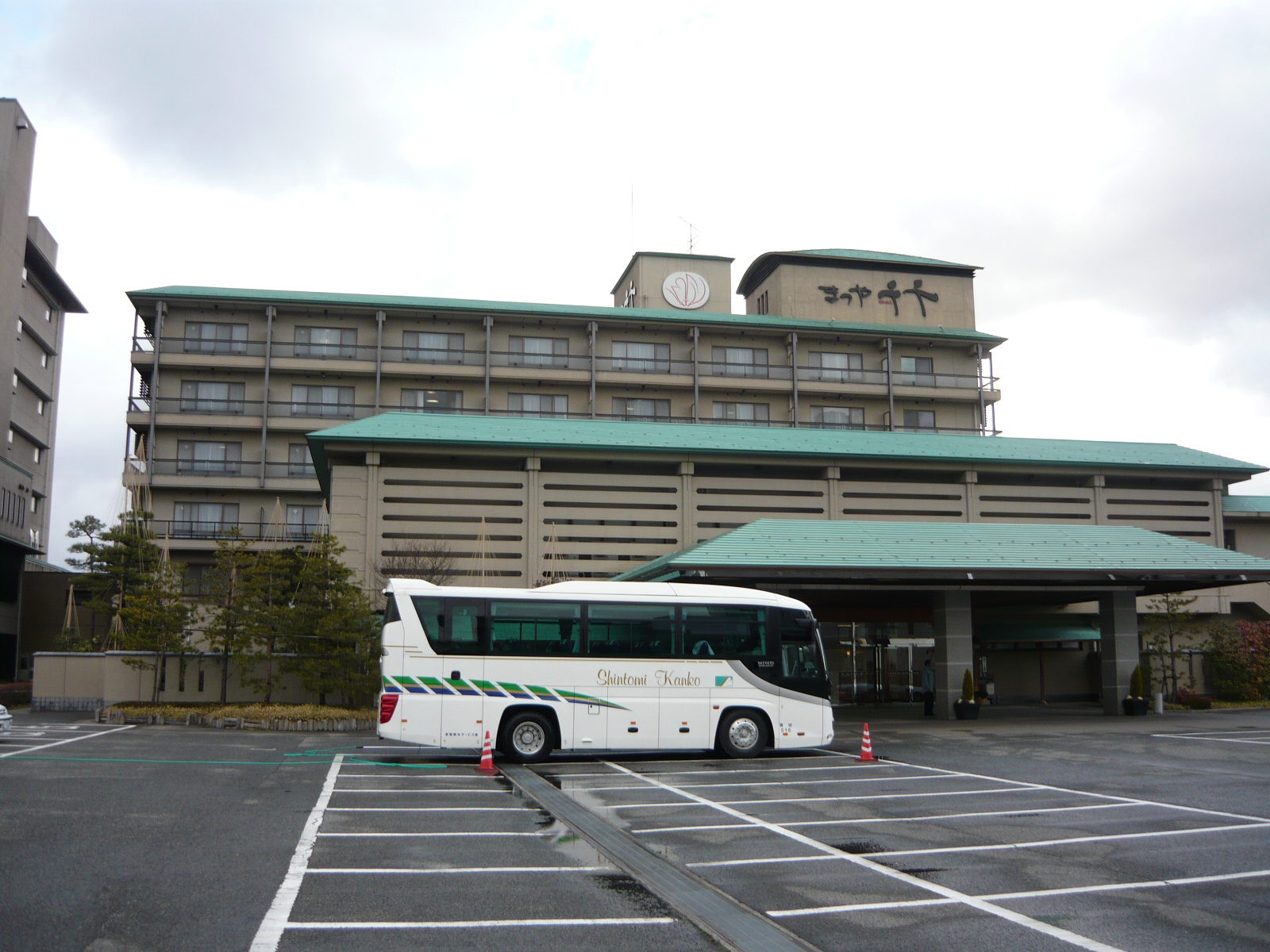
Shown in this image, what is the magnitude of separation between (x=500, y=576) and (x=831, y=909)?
86.3ft

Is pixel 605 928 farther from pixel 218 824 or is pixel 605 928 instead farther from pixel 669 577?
pixel 669 577

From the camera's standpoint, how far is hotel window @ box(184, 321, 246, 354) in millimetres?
53250

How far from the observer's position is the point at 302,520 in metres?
52.5

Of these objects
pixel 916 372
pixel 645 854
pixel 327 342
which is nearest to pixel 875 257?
pixel 916 372

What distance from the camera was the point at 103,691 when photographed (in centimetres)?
3136

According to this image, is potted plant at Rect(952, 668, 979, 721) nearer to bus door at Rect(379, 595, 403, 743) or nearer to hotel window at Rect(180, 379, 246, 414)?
bus door at Rect(379, 595, 403, 743)

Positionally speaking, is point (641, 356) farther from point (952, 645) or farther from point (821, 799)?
point (821, 799)

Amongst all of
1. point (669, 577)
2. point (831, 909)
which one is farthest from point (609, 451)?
point (831, 909)

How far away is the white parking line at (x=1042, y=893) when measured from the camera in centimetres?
854

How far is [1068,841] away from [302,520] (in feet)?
152

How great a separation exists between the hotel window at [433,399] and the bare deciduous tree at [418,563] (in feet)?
71.5

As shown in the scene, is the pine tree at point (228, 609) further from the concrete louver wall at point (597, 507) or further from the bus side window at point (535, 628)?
the bus side window at point (535, 628)

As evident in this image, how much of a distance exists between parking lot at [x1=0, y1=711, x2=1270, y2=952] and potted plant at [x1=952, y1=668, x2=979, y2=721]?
954cm

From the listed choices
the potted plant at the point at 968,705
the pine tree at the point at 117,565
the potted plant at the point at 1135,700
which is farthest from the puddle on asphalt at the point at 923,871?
the pine tree at the point at 117,565
